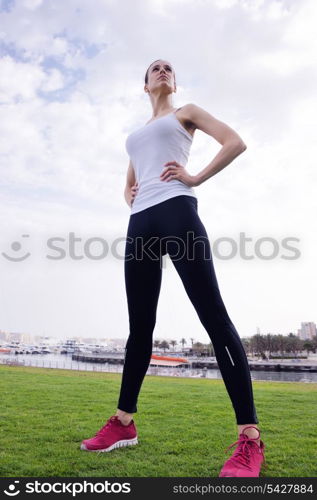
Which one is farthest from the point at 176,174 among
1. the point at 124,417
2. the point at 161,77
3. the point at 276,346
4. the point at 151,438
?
the point at 276,346

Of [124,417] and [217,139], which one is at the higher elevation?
[217,139]

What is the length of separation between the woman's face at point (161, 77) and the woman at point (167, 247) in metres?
0.21

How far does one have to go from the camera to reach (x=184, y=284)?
2184mm

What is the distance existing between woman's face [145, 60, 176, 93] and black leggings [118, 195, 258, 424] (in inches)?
40.7

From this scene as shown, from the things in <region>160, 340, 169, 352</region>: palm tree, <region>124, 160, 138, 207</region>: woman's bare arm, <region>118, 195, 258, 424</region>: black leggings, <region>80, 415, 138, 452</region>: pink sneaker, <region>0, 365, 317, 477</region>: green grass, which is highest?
<region>124, 160, 138, 207</region>: woman's bare arm

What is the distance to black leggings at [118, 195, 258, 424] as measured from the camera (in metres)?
1.98

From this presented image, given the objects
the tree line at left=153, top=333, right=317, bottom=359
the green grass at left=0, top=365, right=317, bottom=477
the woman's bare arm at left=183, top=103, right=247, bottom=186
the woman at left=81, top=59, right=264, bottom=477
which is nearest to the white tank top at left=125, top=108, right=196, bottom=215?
the woman at left=81, top=59, right=264, bottom=477

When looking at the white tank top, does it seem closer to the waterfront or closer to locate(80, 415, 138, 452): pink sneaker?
locate(80, 415, 138, 452): pink sneaker

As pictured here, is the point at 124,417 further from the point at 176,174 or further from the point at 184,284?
the point at 176,174

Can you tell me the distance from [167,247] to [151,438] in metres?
1.41
